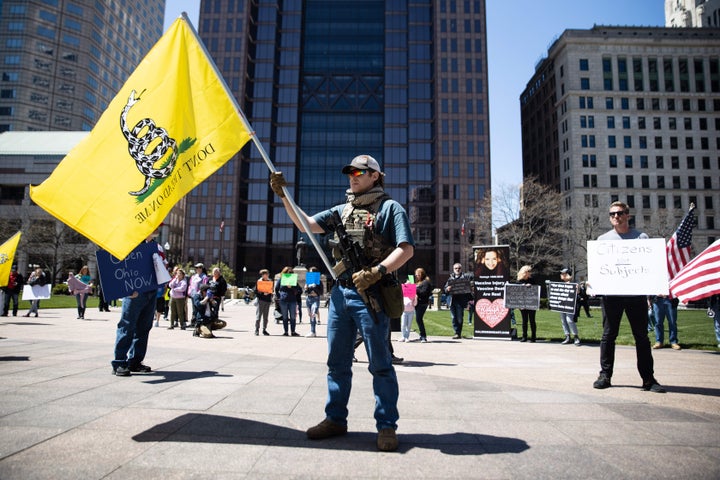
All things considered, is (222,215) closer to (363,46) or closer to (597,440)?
(363,46)

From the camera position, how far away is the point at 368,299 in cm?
337

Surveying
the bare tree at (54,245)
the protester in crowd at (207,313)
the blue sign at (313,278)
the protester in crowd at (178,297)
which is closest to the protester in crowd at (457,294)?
the blue sign at (313,278)

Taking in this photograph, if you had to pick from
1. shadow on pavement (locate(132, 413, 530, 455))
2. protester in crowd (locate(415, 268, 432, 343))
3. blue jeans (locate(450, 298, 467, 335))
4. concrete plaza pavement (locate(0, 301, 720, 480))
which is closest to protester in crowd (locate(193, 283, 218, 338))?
concrete plaza pavement (locate(0, 301, 720, 480))

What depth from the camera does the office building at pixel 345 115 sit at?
82.1 m

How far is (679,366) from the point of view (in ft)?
24.1

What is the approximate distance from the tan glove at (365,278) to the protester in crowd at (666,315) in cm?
952

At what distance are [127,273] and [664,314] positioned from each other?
1159 centimetres

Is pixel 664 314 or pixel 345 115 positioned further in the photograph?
Answer: pixel 345 115

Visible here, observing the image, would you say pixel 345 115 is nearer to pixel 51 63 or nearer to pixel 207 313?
pixel 51 63

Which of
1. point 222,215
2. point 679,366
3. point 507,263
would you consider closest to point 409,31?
point 222,215

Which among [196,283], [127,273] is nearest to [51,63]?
[196,283]

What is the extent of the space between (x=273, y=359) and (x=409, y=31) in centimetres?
9189

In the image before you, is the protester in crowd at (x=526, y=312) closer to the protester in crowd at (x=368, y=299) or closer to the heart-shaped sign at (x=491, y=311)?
the heart-shaped sign at (x=491, y=311)

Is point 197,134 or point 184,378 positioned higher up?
point 197,134
